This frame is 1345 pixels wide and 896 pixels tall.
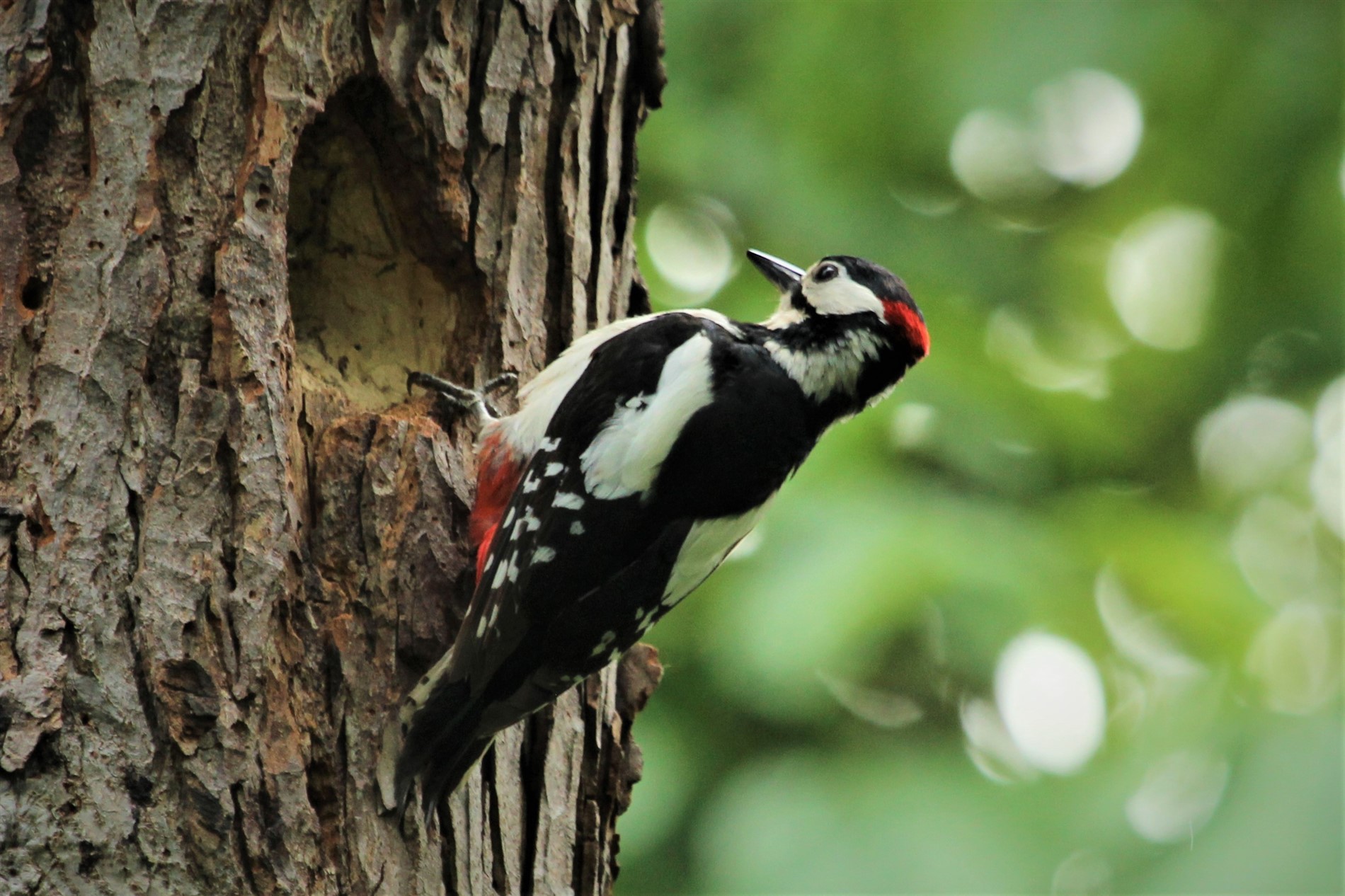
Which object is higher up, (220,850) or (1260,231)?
(1260,231)

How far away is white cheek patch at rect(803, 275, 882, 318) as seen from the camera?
120 inches

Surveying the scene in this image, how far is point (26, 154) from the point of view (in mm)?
2182

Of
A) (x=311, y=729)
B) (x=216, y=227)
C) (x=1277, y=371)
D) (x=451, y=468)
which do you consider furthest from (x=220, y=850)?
(x=1277, y=371)

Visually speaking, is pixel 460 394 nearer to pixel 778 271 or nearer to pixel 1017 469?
pixel 778 271

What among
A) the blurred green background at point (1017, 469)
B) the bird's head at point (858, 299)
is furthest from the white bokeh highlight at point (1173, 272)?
the bird's head at point (858, 299)

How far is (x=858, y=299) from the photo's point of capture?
307 centimetres

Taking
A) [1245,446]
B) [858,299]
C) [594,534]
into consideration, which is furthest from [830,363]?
[1245,446]

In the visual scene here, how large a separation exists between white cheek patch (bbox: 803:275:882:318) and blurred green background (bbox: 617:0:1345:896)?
3.47 feet

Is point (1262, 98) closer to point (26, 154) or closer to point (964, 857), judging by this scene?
point (964, 857)

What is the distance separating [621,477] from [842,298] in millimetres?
779

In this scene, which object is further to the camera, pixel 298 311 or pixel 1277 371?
pixel 1277 371

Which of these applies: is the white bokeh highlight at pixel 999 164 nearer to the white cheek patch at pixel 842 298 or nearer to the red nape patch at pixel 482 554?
the white cheek patch at pixel 842 298

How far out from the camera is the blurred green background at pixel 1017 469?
405 centimetres

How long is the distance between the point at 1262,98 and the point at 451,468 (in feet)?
15.7
